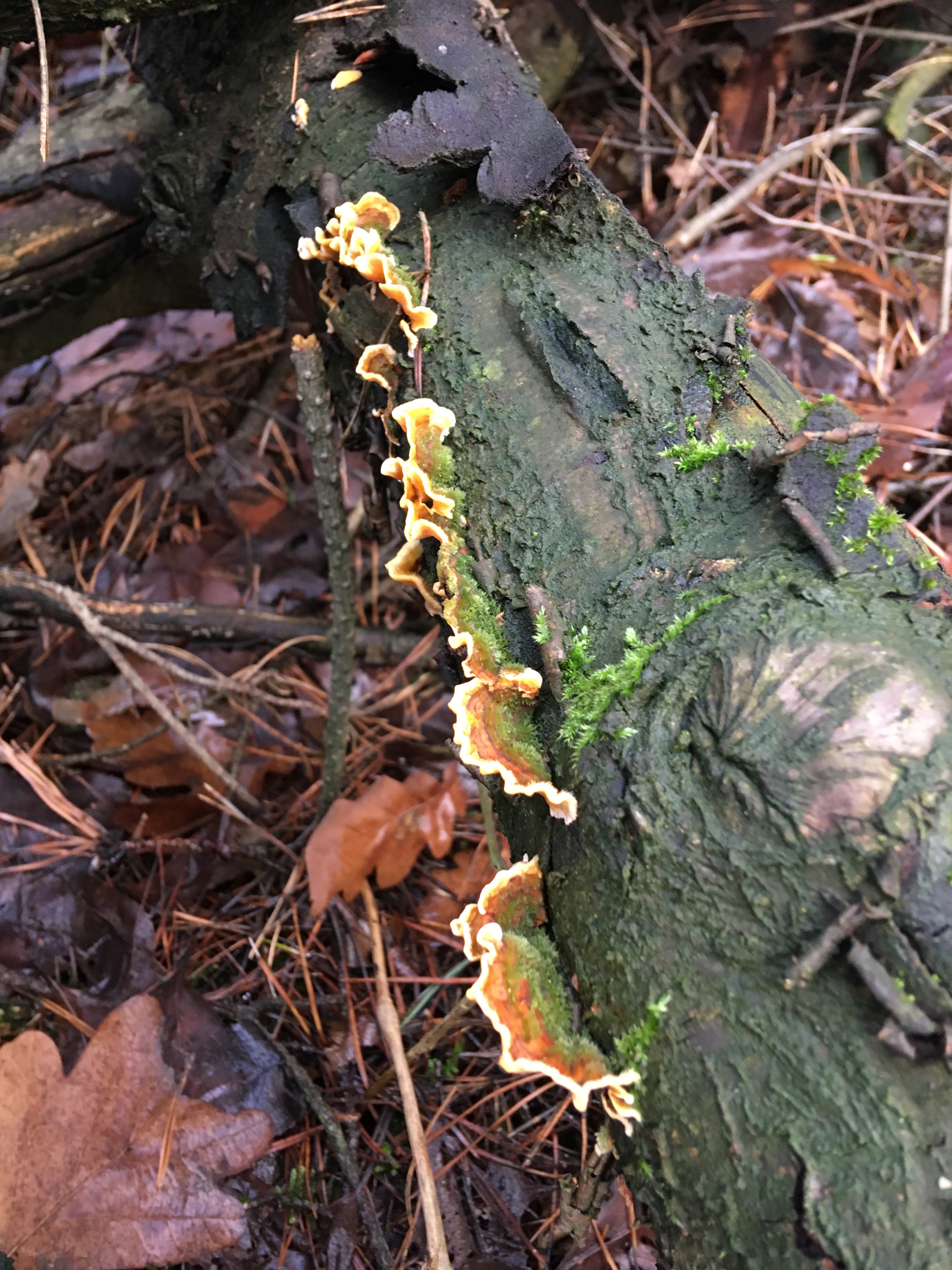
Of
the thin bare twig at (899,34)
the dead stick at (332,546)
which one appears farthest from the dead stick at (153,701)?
the thin bare twig at (899,34)

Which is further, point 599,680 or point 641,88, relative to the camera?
point 641,88

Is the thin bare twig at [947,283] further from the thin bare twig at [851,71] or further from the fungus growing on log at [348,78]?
the fungus growing on log at [348,78]

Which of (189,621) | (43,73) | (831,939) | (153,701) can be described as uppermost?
(43,73)

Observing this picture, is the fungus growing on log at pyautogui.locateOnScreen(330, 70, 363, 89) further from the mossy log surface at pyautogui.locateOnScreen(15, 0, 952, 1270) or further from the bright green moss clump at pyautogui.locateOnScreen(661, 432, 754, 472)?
the bright green moss clump at pyautogui.locateOnScreen(661, 432, 754, 472)

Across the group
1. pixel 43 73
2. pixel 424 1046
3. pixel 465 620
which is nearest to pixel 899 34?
pixel 43 73

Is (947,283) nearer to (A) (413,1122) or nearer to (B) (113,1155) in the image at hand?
(A) (413,1122)

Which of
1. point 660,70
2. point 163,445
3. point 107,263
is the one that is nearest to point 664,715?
point 107,263

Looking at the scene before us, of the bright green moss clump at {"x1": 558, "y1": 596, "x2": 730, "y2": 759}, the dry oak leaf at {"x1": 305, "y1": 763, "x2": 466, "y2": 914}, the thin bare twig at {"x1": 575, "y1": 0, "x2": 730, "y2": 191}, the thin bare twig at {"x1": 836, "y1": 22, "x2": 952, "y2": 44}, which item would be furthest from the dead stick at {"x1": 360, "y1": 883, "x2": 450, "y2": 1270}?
the thin bare twig at {"x1": 836, "y1": 22, "x2": 952, "y2": 44}
